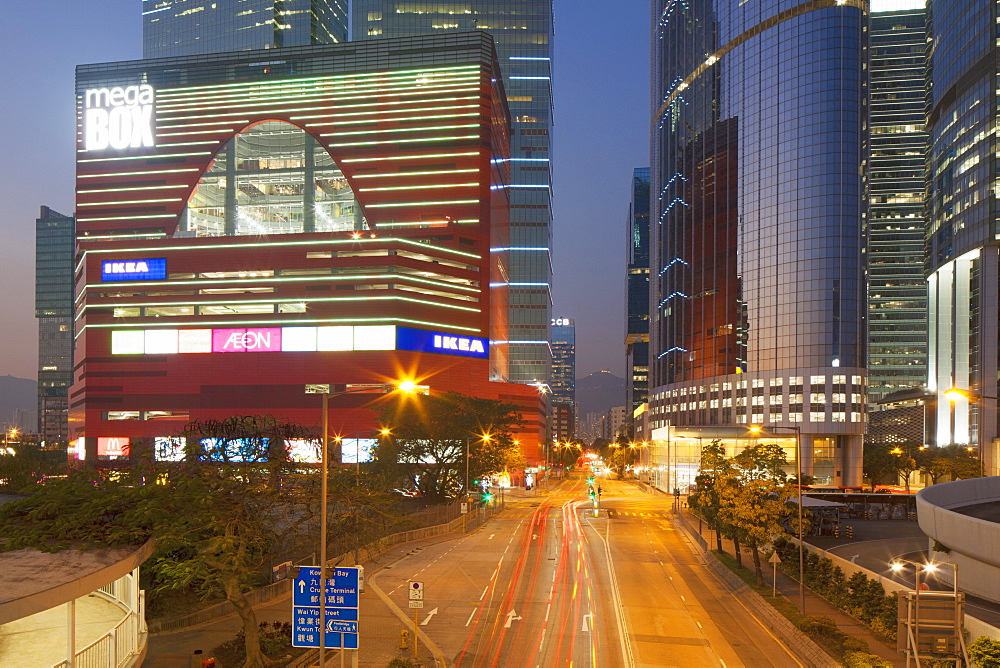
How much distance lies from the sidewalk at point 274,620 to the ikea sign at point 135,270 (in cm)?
11763

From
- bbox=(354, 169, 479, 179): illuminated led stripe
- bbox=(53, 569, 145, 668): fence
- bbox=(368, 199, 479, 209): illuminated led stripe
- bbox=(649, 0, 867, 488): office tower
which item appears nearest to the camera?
bbox=(53, 569, 145, 668): fence

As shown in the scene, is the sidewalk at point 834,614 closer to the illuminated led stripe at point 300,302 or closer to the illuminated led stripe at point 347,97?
the illuminated led stripe at point 300,302

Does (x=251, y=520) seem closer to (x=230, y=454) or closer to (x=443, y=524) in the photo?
(x=230, y=454)

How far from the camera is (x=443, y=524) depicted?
7144cm

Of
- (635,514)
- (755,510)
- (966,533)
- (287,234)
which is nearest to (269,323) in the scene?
(287,234)

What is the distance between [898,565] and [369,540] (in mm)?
25340

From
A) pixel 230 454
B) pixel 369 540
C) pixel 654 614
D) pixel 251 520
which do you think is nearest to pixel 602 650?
pixel 654 614

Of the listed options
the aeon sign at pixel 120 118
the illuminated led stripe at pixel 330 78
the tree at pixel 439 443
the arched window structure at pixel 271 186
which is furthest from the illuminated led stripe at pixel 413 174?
the tree at pixel 439 443

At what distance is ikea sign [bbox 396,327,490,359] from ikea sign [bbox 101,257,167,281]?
45683 millimetres

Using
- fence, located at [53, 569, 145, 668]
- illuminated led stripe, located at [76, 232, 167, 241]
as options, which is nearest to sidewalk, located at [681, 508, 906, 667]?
fence, located at [53, 569, 145, 668]

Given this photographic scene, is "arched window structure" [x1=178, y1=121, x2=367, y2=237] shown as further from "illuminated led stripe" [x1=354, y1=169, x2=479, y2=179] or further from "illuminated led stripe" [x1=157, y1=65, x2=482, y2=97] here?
"illuminated led stripe" [x1=157, y1=65, x2=482, y2=97]

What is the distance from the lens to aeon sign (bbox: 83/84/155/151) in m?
164

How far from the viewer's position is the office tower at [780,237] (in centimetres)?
13600

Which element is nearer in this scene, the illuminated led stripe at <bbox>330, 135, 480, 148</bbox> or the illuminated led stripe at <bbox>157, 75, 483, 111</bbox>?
the illuminated led stripe at <bbox>330, 135, 480, 148</bbox>
